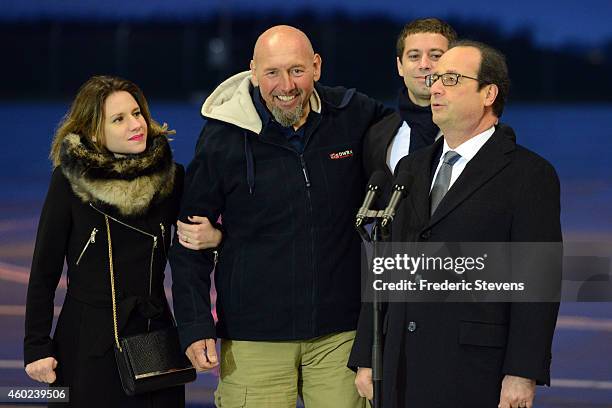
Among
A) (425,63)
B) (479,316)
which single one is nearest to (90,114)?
(425,63)

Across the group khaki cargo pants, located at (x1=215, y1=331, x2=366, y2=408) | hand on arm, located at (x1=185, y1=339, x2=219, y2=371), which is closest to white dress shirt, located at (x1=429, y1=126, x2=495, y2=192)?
khaki cargo pants, located at (x1=215, y1=331, x2=366, y2=408)

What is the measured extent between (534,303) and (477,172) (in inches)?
19.4

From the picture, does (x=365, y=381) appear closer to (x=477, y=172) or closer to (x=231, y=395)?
(x=231, y=395)

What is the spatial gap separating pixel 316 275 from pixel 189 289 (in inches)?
20.5

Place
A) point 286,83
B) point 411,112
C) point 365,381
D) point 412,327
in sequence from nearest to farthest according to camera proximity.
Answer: point 412,327 → point 365,381 → point 286,83 → point 411,112

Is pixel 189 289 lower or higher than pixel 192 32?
lower

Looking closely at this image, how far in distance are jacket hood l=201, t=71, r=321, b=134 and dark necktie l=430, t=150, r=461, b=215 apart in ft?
2.80

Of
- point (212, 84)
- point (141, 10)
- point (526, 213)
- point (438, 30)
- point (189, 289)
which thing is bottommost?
point (189, 289)

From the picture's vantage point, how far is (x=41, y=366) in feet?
15.3

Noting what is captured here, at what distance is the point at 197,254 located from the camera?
4707mm

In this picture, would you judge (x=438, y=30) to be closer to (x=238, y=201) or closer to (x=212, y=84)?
(x=238, y=201)

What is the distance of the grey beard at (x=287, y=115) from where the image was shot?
4.63 m

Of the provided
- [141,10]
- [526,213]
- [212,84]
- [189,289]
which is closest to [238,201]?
[189,289]

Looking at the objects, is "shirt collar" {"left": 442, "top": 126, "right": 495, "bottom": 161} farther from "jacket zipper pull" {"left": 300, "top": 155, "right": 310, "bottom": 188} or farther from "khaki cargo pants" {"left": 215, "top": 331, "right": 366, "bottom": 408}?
"khaki cargo pants" {"left": 215, "top": 331, "right": 366, "bottom": 408}
